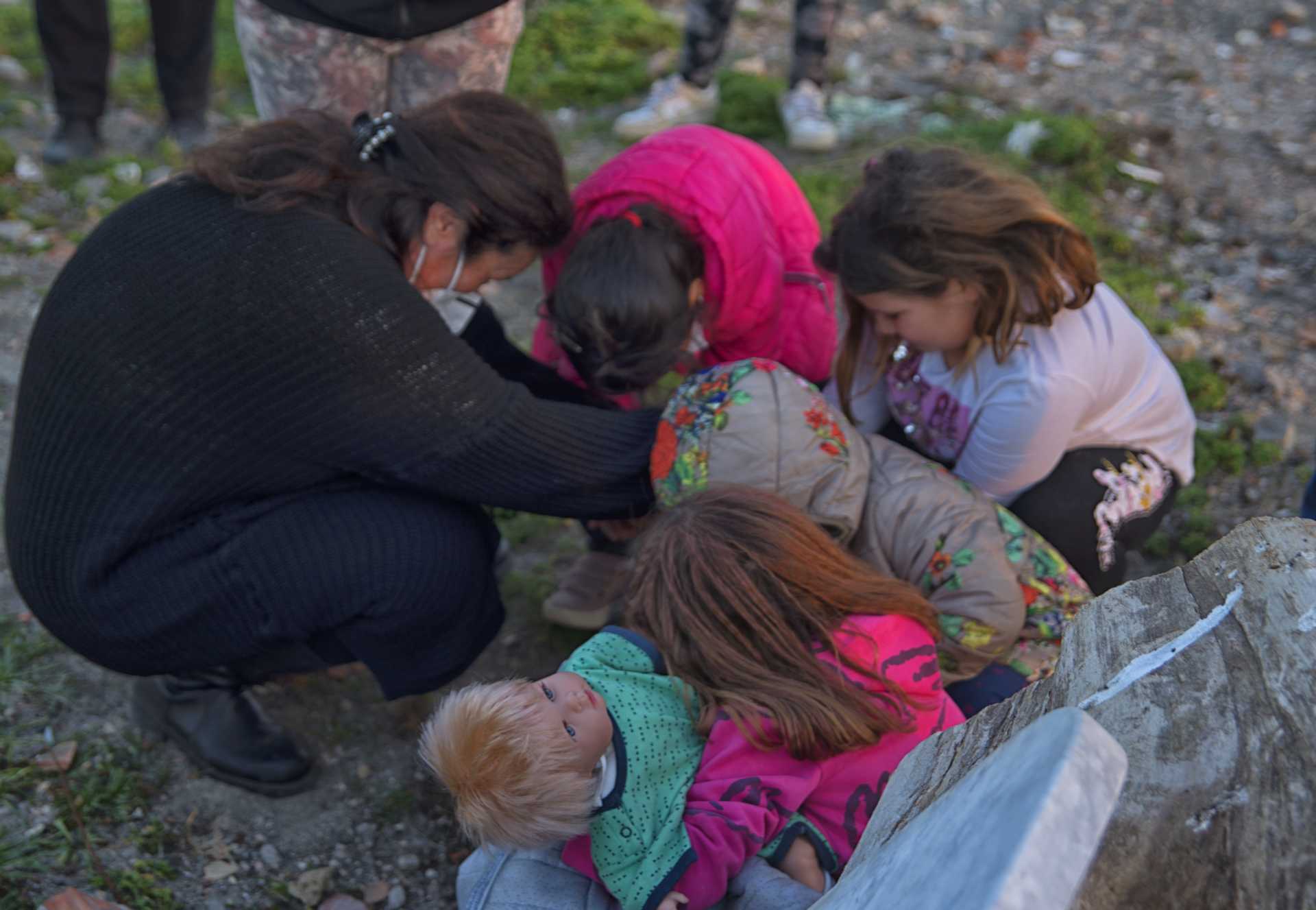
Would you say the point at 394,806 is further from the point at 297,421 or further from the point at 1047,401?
the point at 1047,401

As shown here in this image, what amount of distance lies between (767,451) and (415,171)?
0.90 meters

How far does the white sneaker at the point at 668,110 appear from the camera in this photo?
4.99 m

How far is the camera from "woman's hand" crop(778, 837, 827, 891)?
180cm

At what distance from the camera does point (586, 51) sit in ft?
18.9

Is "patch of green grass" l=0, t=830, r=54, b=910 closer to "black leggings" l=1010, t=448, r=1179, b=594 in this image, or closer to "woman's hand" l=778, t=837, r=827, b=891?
"woman's hand" l=778, t=837, r=827, b=891

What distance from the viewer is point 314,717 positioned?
8.79 ft

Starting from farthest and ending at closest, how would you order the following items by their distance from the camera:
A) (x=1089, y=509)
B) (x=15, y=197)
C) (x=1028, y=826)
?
(x=15, y=197) < (x=1089, y=509) < (x=1028, y=826)

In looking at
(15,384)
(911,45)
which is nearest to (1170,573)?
(15,384)

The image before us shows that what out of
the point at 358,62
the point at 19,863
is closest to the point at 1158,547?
the point at 358,62

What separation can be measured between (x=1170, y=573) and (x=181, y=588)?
170cm

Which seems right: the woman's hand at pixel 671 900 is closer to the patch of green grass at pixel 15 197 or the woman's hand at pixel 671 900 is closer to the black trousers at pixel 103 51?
the patch of green grass at pixel 15 197

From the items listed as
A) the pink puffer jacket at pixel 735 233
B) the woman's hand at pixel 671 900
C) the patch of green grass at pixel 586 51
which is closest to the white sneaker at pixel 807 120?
the patch of green grass at pixel 586 51

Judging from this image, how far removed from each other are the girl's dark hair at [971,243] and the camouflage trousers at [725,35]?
8.52ft

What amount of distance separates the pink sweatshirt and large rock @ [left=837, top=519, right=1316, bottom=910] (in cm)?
54
